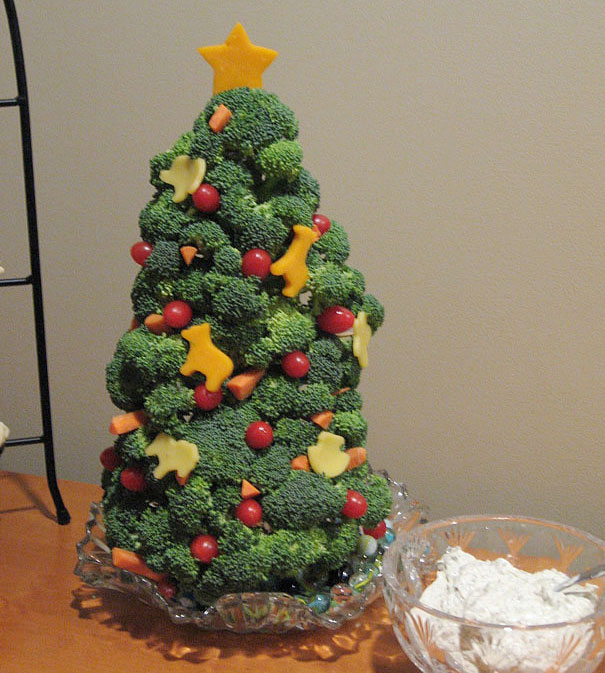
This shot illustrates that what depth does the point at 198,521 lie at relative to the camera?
76cm

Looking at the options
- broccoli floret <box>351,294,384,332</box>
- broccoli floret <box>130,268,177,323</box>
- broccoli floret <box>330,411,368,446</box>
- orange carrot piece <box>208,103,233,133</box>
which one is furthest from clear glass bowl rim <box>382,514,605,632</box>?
orange carrot piece <box>208,103,233,133</box>

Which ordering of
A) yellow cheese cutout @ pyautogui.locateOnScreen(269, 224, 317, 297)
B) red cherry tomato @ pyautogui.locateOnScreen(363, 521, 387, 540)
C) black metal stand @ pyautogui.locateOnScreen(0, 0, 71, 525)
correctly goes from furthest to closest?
1. black metal stand @ pyautogui.locateOnScreen(0, 0, 71, 525)
2. red cherry tomato @ pyautogui.locateOnScreen(363, 521, 387, 540)
3. yellow cheese cutout @ pyautogui.locateOnScreen(269, 224, 317, 297)

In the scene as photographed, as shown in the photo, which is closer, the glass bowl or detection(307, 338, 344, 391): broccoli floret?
the glass bowl

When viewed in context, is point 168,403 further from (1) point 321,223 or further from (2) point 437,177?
(2) point 437,177

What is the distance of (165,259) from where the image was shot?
2.56 ft

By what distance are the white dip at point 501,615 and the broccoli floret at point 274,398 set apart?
21 cm

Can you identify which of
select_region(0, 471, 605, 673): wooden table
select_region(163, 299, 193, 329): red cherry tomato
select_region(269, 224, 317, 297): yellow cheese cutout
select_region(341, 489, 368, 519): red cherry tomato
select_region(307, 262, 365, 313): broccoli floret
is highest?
select_region(269, 224, 317, 297): yellow cheese cutout

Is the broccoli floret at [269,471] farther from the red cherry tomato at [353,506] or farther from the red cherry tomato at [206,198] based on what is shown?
the red cherry tomato at [206,198]

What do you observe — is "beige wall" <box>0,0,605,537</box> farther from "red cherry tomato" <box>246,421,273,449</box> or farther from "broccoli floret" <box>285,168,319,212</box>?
"red cherry tomato" <box>246,421,273,449</box>

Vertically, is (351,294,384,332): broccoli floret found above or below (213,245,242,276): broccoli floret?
below

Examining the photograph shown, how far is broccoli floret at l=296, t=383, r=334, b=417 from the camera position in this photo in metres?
0.80

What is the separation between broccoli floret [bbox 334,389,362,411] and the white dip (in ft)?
0.56

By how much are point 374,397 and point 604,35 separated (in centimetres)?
54

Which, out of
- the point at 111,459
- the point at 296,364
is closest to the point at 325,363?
the point at 296,364
